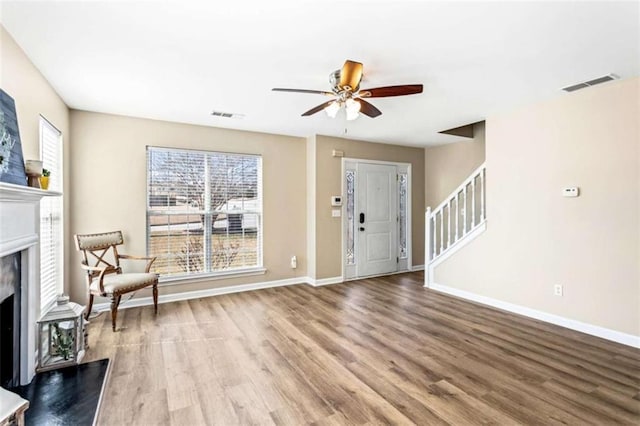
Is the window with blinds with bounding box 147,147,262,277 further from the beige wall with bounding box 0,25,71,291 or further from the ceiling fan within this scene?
the ceiling fan

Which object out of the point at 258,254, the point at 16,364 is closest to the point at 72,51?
the point at 16,364

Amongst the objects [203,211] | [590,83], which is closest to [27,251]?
[203,211]

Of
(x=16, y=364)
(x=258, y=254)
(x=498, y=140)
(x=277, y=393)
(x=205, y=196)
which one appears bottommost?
(x=277, y=393)

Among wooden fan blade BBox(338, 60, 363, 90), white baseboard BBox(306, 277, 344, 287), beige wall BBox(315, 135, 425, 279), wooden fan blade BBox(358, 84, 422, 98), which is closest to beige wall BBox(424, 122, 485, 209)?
beige wall BBox(315, 135, 425, 279)

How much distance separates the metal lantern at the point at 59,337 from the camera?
2.52 meters

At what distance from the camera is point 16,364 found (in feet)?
7.37

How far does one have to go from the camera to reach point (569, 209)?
3418mm

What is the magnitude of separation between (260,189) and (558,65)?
155 inches

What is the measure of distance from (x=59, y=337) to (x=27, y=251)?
0.79 meters

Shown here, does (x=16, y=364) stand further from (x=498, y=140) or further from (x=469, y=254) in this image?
(x=498, y=140)

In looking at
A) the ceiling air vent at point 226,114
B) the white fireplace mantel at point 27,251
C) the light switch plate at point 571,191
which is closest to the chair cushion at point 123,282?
the white fireplace mantel at point 27,251

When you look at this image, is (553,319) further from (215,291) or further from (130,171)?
(130,171)

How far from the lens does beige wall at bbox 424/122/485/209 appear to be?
5555 mm

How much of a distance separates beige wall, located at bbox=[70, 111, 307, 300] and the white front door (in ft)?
5.01
